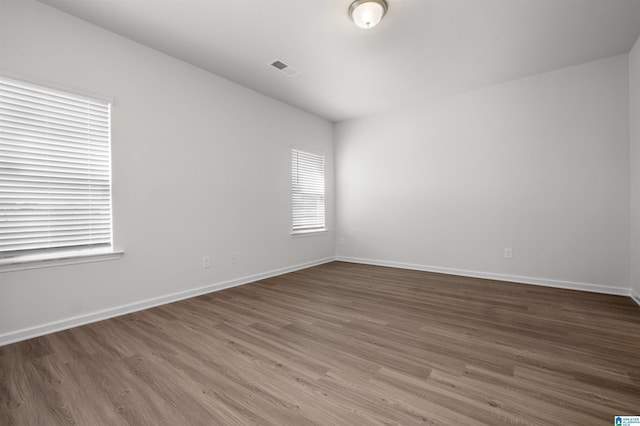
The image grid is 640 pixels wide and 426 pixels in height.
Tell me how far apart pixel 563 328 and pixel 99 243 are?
4328mm

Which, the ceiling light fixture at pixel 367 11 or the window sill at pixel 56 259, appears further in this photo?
the ceiling light fixture at pixel 367 11

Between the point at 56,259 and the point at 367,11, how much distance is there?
343 cm

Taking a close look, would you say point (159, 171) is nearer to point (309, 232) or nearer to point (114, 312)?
point (114, 312)

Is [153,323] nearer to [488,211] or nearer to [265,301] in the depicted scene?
[265,301]

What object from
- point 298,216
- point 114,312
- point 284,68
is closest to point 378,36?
point 284,68

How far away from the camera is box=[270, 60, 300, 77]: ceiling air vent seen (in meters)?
3.44

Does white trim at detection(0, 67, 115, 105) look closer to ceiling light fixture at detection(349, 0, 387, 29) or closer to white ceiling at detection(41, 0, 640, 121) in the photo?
white ceiling at detection(41, 0, 640, 121)

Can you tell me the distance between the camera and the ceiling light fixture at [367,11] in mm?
2352

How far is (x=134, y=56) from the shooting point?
2.96 m

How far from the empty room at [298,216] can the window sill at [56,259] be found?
0.02m

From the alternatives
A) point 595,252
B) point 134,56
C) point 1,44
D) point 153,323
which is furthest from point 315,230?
point 1,44

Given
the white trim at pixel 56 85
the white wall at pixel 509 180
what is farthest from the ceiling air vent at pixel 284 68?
the white wall at pixel 509 180

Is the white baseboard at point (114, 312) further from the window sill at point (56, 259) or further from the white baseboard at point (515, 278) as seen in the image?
the white baseboard at point (515, 278)

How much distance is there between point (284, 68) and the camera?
3.56 metres
